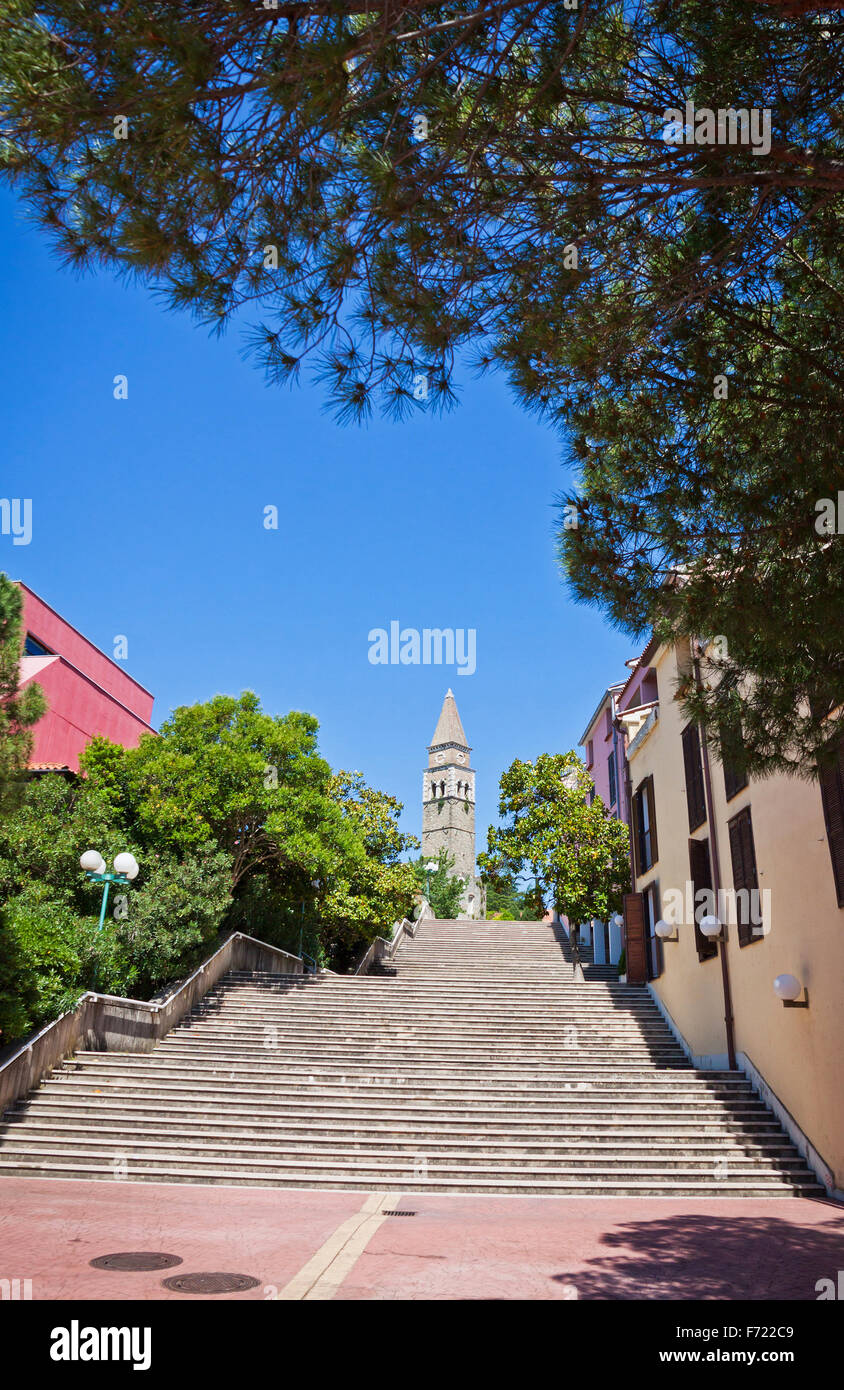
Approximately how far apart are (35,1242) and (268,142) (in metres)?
7.22

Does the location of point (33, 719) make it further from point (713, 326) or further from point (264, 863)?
point (264, 863)

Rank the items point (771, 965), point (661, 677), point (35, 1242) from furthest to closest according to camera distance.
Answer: point (661, 677) → point (771, 965) → point (35, 1242)

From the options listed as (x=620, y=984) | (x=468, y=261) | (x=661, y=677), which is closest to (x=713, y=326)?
(x=468, y=261)

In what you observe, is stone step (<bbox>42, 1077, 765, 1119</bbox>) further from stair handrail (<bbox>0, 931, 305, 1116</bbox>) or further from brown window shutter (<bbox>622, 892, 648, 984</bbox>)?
brown window shutter (<bbox>622, 892, 648, 984</bbox>)

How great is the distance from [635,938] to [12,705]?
1493 cm

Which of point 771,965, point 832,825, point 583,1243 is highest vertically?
point 832,825

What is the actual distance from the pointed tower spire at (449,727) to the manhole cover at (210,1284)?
81.5m

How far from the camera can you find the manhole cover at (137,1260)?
5707 mm

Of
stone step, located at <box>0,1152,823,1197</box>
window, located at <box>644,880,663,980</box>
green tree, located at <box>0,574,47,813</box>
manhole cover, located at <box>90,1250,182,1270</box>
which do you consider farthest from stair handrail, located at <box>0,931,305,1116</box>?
window, located at <box>644,880,663,980</box>

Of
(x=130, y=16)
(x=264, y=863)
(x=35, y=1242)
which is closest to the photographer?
(x=130, y=16)

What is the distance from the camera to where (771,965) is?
37.6 ft

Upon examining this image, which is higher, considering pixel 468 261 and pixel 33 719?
pixel 468 261

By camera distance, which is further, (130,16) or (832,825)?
(832,825)

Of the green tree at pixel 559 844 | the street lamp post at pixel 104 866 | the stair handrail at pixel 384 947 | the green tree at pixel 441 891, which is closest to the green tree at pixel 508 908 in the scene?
the green tree at pixel 441 891
